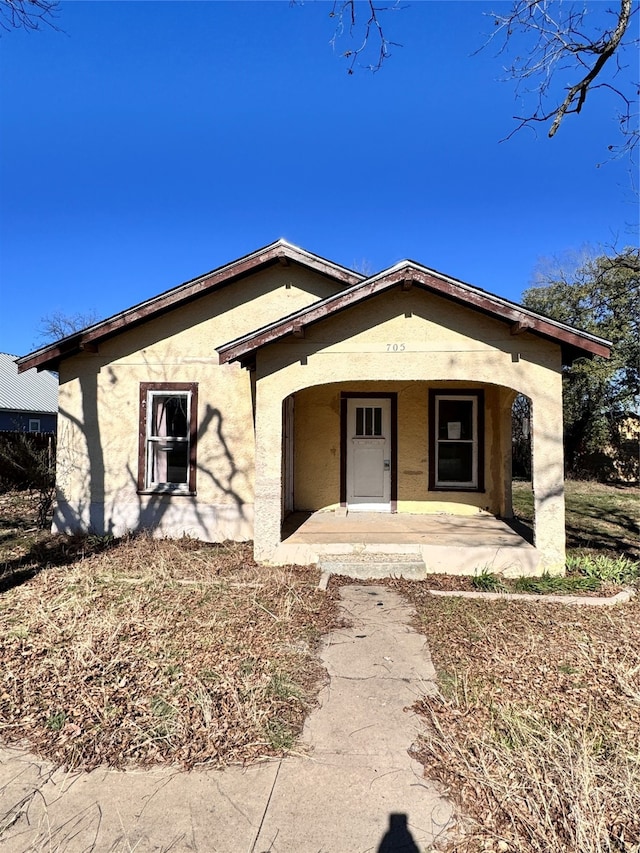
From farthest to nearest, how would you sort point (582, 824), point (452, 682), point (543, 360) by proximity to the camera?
point (543, 360) < point (452, 682) < point (582, 824)

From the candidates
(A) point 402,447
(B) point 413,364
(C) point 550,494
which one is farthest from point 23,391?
(C) point 550,494

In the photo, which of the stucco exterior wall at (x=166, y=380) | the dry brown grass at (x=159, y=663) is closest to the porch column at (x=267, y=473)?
the dry brown grass at (x=159, y=663)

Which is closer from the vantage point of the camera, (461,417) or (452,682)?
(452,682)

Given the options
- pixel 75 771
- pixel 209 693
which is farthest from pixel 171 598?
pixel 75 771

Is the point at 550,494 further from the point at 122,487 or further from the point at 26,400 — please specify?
the point at 26,400

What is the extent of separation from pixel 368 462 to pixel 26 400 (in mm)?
30086

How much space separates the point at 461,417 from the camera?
10078 millimetres

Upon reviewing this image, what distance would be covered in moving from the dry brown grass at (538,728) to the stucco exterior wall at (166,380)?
508 cm

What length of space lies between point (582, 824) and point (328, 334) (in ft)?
20.4

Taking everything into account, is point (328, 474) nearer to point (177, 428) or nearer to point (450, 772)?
point (177, 428)

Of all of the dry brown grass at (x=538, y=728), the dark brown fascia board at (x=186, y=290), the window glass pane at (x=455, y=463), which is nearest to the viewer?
the dry brown grass at (x=538, y=728)

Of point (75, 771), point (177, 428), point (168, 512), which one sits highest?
point (177, 428)

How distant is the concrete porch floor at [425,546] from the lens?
7.20m

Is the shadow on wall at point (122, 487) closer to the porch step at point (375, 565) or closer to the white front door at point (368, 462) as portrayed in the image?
the white front door at point (368, 462)
